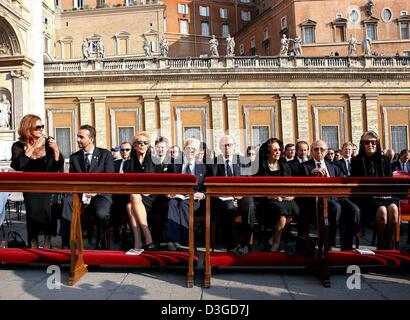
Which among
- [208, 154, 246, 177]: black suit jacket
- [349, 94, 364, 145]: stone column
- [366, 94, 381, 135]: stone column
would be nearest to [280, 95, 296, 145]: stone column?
[349, 94, 364, 145]: stone column

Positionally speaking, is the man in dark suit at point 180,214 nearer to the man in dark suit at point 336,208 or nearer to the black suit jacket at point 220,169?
the black suit jacket at point 220,169

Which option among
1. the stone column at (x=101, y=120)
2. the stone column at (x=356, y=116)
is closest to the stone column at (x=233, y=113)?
the stone column at (x=356, y=116)

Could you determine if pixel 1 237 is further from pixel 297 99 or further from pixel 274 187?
pixel 297 99

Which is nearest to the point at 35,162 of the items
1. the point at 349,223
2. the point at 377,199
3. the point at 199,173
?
the point at 199,173

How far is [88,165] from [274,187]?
3084mm

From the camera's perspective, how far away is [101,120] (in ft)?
93.6

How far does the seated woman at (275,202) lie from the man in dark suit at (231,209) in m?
0.27

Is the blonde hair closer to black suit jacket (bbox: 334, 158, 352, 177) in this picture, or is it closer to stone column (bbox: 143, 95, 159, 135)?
black suit jacket (bbox: 334, 158, 352, 177)

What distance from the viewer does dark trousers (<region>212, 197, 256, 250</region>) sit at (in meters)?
6.24

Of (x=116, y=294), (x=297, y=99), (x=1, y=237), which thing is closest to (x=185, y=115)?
(x=297, y=99)

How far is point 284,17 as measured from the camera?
4425 cm

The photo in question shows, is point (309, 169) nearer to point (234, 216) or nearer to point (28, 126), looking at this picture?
point (234, 216)

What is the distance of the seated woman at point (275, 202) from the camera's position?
6180mm

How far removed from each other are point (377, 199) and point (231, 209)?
2089 millimetres
